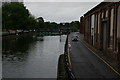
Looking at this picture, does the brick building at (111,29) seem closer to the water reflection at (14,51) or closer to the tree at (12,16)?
the water reflection at (14,51)

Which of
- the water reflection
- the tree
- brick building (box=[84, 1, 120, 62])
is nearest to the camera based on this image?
brick building (box=[84, 1, 120, 62])

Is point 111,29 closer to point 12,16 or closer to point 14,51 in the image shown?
point 14,51

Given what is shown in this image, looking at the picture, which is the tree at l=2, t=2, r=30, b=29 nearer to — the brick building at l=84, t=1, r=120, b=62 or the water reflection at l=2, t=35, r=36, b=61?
the water reflection at l=2, t=35, r=36, b=61

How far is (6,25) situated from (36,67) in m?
67.8

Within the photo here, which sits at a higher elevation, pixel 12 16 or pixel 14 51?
pixel 12 16

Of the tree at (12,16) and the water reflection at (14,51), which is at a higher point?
the tree at (12,16)

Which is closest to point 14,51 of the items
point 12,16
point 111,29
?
point 111,29

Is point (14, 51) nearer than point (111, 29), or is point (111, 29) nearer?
point (111, 29)

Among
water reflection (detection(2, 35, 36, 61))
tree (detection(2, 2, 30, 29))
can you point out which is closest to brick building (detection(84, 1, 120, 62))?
water reflection (detection(2, 35, 36, 61))

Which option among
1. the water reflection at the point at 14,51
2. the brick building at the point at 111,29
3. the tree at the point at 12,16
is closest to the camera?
the brick building at the point at 111,29

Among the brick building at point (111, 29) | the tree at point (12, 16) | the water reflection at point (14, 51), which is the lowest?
the water reflection at point (14, 51)

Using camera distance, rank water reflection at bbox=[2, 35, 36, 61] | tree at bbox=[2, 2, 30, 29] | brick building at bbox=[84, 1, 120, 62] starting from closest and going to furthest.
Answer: brick building at bbox=[84, 1, 120, 62]
water reflection at bbox=[2, 35, 36, 61]
tree at bbox=[2, 2, 30, 29]

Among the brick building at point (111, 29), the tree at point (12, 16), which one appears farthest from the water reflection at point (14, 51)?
the tree at point (12, 16)

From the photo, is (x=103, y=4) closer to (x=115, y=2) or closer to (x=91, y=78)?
(x=115, y=2)
